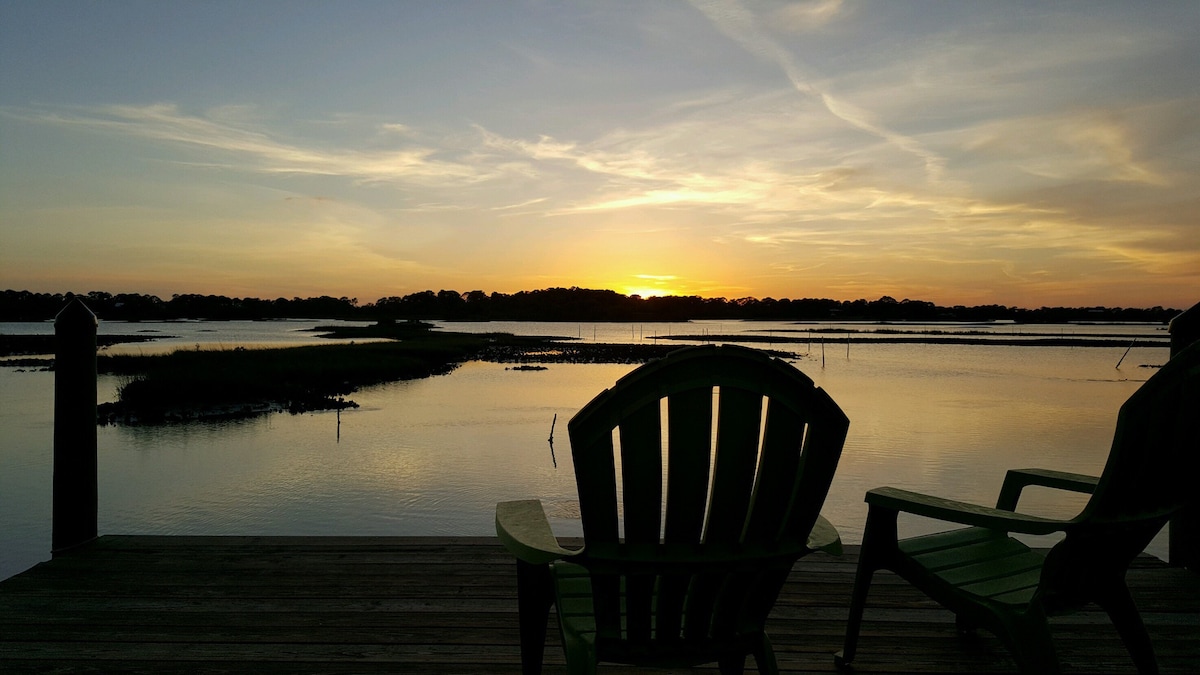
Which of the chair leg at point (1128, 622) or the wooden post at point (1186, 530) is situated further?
the wooden post at point (1186, 530)

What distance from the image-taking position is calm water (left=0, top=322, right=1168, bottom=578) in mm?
9859

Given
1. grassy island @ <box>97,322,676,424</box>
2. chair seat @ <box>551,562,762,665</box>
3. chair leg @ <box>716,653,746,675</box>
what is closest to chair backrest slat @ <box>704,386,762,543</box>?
chair seat @ <box>551,562,762,665</box>

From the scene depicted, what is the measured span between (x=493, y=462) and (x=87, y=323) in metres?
10.6

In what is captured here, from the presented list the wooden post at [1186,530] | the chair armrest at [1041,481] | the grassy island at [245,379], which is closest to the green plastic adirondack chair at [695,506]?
the chair armrest at [1041,481]

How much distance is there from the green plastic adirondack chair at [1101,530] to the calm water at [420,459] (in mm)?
6120

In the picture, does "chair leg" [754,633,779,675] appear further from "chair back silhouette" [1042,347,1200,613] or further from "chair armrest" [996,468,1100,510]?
"chair armrest" [996,468,1100,510]

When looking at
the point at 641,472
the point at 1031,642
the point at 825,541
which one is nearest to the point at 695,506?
the point at 641,472

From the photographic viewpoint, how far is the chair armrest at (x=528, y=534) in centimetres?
165

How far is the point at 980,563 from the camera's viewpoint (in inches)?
95.0

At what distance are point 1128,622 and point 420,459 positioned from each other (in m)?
13.2

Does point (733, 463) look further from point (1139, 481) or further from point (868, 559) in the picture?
point (1139, 481)

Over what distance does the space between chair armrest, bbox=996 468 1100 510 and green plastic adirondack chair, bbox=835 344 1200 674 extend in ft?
1.48

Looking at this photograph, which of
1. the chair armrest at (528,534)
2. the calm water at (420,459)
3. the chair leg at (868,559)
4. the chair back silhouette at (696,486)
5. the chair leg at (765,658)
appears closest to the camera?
the chair back silhouette at (696,486)

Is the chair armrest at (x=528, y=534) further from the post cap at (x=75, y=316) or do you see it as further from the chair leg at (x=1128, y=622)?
the post cap at (x=75, y=316)
